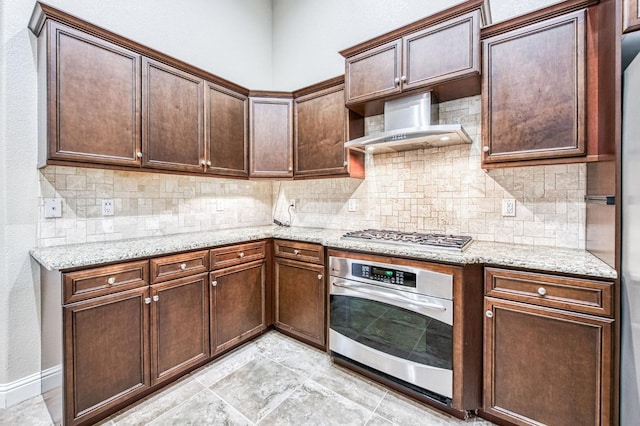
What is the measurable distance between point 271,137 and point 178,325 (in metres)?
1.86

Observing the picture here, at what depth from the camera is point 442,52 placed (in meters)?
1.96

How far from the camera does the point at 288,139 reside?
9.68 ft

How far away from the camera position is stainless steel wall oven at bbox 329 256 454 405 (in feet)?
5.66

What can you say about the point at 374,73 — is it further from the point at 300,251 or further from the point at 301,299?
the point at 301,299

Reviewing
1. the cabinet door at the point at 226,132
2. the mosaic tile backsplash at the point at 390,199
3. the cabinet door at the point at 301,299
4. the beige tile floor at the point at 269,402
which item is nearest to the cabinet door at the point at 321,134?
the mosaic tile backsplash at the point at 390,199

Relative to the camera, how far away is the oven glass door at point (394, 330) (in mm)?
1737

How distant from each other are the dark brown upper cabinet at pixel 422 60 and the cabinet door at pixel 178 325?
1920 mm

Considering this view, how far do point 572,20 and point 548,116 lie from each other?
53 cm

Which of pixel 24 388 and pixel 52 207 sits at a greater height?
pixel 52 207

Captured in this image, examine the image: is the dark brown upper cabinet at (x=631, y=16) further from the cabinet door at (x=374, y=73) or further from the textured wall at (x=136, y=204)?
the textured wall at (x=136, y=204)

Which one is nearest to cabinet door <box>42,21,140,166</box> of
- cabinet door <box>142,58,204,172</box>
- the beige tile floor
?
cabinet door <box>142,58,204,172</box>

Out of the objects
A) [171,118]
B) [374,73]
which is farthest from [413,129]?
[171,118]

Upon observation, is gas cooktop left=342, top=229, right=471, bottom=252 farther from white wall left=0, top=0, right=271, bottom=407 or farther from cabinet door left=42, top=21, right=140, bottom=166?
white wall left=0, top=0, right=271, bottom=407

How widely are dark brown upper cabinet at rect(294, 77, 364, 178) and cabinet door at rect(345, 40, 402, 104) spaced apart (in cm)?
18
